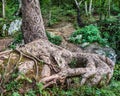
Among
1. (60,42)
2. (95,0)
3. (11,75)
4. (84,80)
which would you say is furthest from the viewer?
(95,0)

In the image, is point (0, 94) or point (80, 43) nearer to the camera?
point (0, 94)

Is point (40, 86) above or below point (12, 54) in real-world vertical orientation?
below

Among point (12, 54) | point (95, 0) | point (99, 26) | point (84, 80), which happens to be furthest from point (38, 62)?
point (95, 0)

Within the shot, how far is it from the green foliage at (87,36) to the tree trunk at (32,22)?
8.47 feet

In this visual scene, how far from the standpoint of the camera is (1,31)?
1531 centimetres

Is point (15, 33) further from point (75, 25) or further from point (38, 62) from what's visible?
point (38, 62)

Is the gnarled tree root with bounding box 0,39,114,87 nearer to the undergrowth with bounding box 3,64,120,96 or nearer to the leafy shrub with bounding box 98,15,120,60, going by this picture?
the undergrowth with bounding box 3,64,120,96

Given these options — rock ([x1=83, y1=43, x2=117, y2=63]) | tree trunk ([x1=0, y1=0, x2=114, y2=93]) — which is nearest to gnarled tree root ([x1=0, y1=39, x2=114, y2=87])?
tree trunk ([x1=0, y1=0, x2=114, y2=93])

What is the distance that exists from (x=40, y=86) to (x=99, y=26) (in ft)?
28.2

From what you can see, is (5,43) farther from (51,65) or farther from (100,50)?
(51,65)

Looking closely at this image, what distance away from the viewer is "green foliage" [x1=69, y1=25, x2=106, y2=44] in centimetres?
1299

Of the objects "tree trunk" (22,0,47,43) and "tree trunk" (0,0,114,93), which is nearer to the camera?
"tree trunk" (0,0,114,93)

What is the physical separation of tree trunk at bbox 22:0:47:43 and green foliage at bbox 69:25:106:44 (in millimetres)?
2582

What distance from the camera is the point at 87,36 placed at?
43.6 feet
